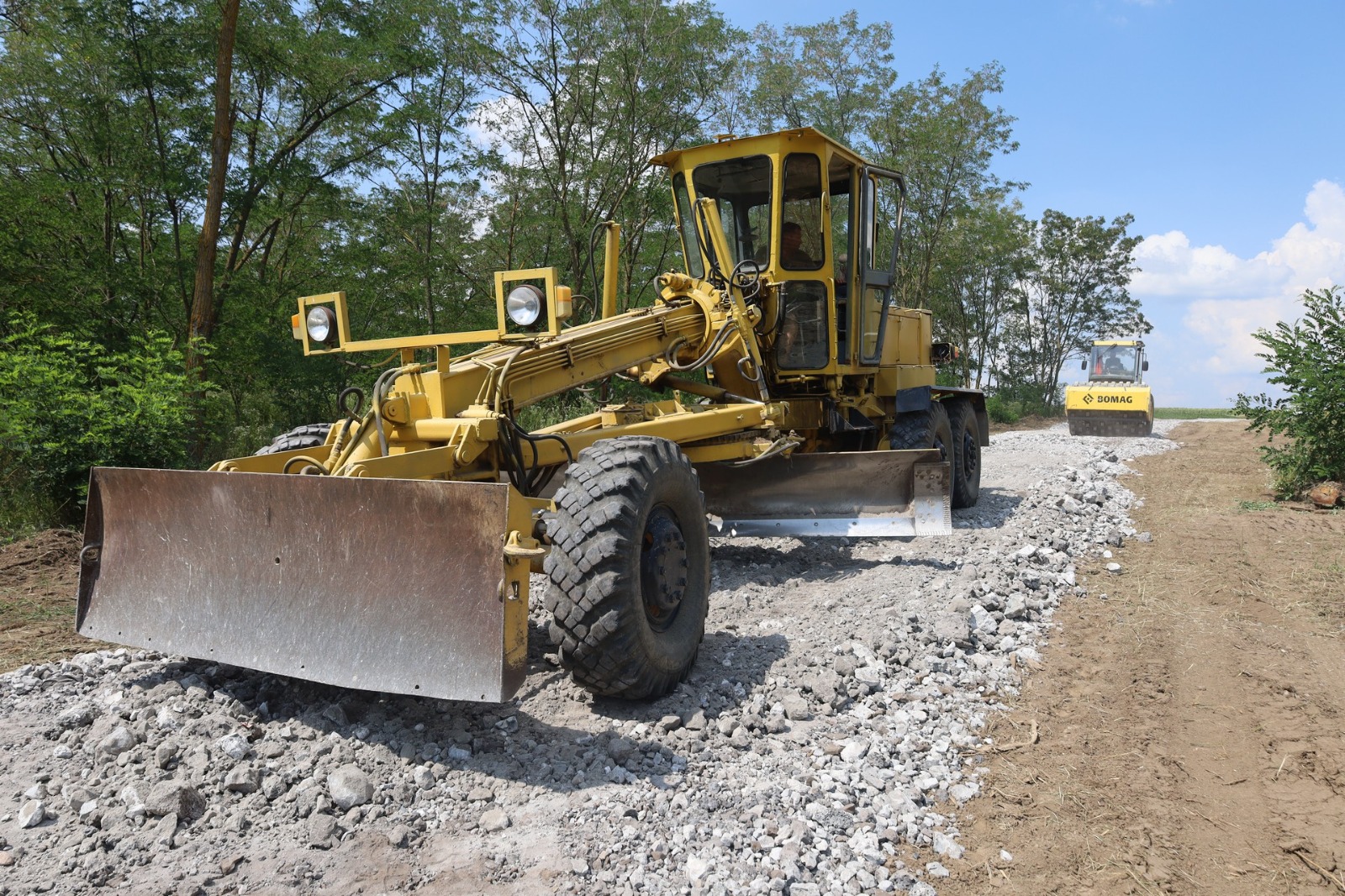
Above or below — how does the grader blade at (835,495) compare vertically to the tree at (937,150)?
below

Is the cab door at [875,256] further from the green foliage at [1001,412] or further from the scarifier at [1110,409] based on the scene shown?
the green foliage at [1001,412]

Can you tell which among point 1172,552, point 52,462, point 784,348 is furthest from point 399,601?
point 1172,552

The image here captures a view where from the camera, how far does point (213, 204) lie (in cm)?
1045

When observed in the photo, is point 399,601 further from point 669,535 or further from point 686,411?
point 686,411

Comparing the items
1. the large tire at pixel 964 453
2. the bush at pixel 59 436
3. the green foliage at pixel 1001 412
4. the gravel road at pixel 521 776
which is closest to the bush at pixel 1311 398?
the large tire at pixel 964 453

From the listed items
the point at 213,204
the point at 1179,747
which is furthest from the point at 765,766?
the point at 213,204

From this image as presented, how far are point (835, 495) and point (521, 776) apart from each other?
3.71 metres

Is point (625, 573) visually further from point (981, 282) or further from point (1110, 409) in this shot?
point (981, 282)

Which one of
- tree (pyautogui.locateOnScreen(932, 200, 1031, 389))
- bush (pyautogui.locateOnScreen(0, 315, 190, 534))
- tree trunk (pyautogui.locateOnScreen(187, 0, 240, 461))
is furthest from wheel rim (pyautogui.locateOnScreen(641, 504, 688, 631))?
tree (pyautogui.locateOnScreen(932, 200, 1031, 389))

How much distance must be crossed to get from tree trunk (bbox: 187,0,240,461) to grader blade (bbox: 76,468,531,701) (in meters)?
6.70

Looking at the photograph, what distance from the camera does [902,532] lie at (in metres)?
6.03

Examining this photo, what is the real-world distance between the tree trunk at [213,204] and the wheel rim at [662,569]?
25.9 ft

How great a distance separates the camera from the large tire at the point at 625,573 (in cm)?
350

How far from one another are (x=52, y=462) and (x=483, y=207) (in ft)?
37.5
